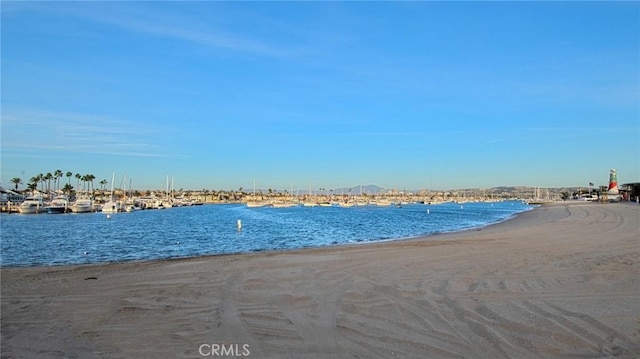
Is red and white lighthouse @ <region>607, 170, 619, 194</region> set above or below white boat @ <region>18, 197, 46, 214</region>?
above

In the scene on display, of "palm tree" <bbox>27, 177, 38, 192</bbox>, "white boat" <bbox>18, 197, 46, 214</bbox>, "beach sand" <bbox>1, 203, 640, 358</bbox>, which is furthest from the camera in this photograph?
"palm tree" <bbox>27, 177, 38, 192</bbox>

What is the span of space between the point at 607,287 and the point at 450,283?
329 centimetres

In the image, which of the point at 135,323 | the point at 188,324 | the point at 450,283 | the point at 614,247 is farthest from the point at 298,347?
the point at 614,247

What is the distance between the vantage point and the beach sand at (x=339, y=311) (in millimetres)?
6309

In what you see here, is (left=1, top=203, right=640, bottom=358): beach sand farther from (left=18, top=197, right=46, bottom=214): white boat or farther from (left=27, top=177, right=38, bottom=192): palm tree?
(left=27, top=177, right=38, bottom=192): palm tree

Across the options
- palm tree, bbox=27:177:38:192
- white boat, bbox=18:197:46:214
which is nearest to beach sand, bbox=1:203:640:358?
white boat, bbox=18:197:46:214

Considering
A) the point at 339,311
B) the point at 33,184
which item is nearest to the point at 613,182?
the point at 339,311

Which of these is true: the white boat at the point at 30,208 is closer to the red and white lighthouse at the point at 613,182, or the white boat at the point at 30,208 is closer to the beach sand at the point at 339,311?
the beach sand at the point at 339,311

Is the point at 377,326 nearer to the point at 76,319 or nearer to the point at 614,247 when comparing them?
the point at 76,319

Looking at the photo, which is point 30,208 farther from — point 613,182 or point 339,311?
point 613,182

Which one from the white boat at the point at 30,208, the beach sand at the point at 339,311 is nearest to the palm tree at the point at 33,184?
the white boat at the point at 30,208

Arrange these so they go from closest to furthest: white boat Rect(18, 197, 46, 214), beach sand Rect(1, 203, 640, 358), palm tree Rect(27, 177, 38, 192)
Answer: beach sand Rect(1, 203, 640, 358)
white boat Rect(18, 197, 46, 214)
palm tree Rect(27, 177, 38, 192)

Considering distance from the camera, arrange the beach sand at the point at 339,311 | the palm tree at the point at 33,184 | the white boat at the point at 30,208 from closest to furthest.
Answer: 1. the beach sand at the point at 339,311
2. the white boat at the point at 30,208
3. the palm tree at the point at 33,184

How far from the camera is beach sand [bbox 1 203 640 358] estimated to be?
631cm
